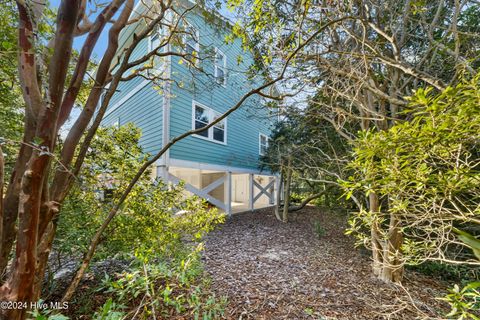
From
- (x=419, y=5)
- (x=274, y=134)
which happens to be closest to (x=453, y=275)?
(x=419, y=5)

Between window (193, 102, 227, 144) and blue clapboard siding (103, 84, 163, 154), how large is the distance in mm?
1220

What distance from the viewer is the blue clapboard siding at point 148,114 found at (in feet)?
21.8

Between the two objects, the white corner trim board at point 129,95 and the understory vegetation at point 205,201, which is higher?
the white corner trim board at point 129,95

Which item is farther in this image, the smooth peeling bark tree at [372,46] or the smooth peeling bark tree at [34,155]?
the smooth peeling bark tree at [372,46]

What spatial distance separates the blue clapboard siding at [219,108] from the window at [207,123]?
184mm

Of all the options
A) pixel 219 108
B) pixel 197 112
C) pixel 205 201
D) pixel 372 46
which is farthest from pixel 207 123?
pixel 372 46

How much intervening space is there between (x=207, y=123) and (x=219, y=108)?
951mm

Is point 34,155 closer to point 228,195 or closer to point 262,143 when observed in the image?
point 228,195

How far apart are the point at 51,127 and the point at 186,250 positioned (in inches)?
82.0

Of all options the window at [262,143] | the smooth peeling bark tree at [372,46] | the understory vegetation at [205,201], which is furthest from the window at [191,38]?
the window at [262,143]

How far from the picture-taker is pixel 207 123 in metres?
8.14

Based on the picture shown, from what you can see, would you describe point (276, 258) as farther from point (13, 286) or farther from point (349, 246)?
point (13, 286)

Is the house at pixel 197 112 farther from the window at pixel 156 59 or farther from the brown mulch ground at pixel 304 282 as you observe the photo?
the brown mulch ground at pixel 304 282

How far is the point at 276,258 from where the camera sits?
177 inches
